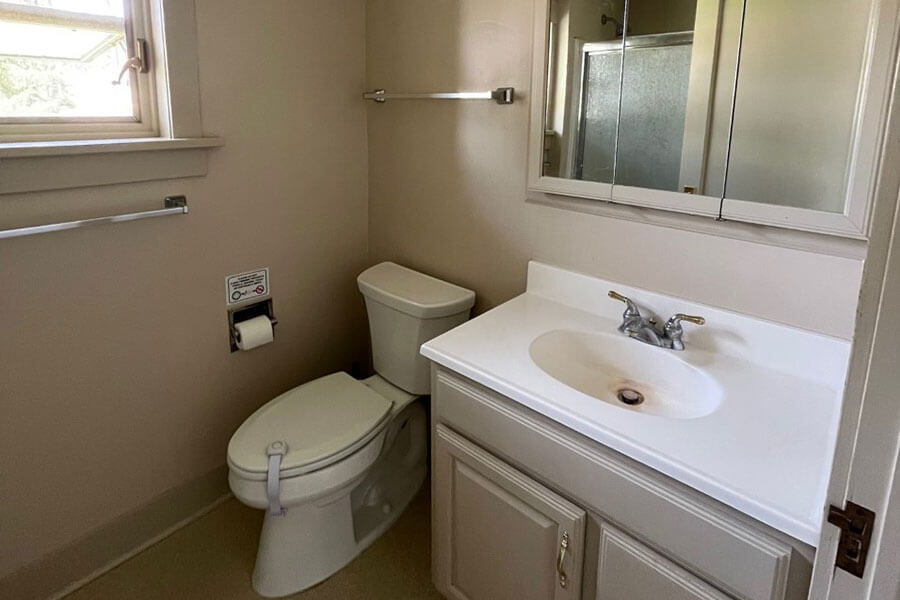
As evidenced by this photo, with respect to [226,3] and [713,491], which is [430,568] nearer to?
[713,491]

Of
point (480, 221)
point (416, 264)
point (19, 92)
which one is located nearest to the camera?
point (19, 92)

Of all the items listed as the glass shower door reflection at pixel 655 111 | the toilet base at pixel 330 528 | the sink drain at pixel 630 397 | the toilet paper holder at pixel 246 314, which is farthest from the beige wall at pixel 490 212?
the toilet base at pixel 330 528

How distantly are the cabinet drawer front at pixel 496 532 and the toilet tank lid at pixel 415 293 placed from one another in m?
0.42

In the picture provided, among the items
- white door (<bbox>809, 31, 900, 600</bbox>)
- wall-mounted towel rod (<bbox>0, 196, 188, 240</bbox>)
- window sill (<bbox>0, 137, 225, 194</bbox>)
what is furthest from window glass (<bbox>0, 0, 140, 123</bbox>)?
white door (<bbox>809, 31, 900, 600</bbox>)

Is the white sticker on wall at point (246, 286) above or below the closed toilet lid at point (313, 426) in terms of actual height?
above

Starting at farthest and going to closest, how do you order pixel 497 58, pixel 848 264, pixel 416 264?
pixel 416 264 < pixel 497 58 < pixel 848 264

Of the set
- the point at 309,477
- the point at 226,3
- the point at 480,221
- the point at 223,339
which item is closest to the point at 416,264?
the point at 480,221

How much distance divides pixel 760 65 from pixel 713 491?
33.6 inches

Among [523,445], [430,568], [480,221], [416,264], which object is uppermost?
[480,221]

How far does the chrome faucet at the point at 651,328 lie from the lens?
4.82ft

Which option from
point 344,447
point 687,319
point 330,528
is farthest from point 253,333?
point 687,319

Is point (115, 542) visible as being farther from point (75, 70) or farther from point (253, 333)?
point (75, 70)

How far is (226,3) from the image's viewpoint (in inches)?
69.3

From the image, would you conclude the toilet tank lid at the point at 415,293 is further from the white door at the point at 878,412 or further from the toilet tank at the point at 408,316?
the white door at the point at 878,412
